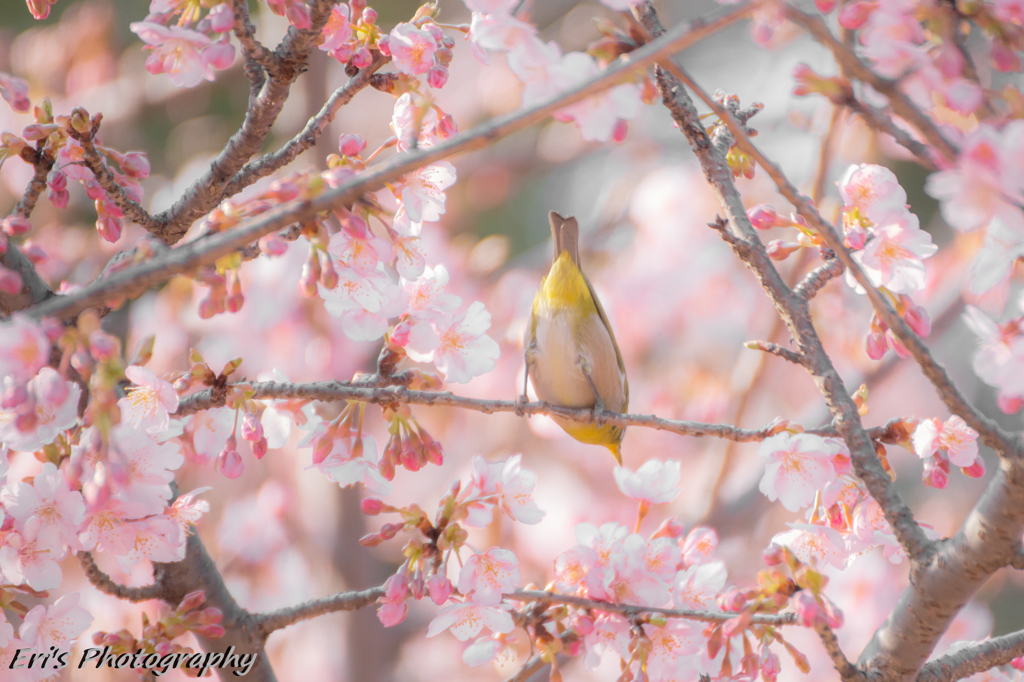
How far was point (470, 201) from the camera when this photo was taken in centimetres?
552

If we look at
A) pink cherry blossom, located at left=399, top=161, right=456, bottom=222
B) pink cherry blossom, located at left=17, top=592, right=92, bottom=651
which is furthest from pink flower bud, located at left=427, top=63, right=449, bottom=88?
pink cherry blossom, located at left=17, top=592, right=92, bottom=651

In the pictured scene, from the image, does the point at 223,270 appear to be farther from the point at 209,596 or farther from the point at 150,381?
the point at 209,596

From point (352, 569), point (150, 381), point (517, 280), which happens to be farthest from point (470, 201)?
point (150, 381)

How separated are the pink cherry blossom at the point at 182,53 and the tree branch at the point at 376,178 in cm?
61

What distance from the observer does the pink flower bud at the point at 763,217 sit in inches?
60.6

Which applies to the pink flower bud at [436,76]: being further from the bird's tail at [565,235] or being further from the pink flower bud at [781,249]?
the bird's tail at [565,235]

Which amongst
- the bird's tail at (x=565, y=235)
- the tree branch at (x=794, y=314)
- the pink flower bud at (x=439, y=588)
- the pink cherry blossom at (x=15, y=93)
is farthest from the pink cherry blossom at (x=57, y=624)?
the bird's tail at (x=565, y=235)

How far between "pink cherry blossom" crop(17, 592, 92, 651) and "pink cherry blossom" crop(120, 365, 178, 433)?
448 mm

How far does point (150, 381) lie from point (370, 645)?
271 cm

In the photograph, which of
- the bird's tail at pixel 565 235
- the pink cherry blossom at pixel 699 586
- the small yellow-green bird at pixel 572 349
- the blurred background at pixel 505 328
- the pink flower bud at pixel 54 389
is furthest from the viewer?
the blurred background at pixel 505 328

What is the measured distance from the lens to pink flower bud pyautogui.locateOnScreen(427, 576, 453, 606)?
150 cm

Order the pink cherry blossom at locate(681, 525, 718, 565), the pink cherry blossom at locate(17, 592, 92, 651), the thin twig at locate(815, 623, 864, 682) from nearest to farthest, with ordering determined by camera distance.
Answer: the thin twig at locate(815, 623, 864, 682) < the pink cherry blossom at locate(17, 592, 92, 651) < the pink cherry blossom at locate(681, 525, 718, 565)

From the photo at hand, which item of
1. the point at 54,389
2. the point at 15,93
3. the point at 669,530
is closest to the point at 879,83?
the point at 669,530

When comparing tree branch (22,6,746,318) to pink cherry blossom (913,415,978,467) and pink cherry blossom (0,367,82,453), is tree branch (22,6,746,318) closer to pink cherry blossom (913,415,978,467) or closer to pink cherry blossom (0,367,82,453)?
pink cherry blossom (0,367,82,453)
